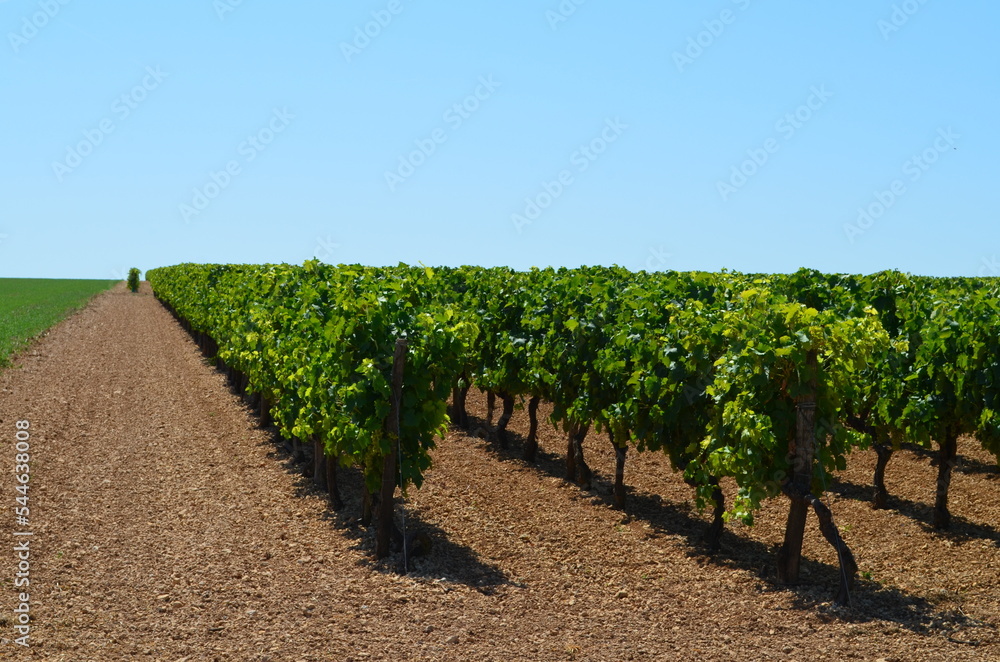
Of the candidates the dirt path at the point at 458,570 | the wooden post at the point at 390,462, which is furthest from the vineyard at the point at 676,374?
the dirt path at the point at 458,570

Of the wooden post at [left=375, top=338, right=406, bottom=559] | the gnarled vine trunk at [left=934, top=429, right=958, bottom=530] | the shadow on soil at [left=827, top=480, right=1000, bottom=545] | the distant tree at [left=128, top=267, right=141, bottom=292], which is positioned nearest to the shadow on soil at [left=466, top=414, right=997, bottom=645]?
the shadow on soil at [left=827, top=480, right=1000, bottom=545]

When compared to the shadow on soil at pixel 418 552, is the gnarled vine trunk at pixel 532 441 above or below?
above

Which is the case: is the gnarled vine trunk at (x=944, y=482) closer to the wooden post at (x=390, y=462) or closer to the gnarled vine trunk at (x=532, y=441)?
the gnarled vine trunk at (x=532, y=441)

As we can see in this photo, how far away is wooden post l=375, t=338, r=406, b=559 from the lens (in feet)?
32.4

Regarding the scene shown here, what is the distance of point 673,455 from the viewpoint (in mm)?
11719

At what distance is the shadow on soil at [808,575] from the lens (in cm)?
895

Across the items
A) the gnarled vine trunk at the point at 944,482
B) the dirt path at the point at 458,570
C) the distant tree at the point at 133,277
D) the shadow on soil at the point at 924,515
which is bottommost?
the dirt path at the point at 458,570

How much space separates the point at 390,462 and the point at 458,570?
1435mm

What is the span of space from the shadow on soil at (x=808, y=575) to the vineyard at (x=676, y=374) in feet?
0.77

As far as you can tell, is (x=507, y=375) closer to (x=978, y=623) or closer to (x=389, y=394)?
(x=389, y=394)

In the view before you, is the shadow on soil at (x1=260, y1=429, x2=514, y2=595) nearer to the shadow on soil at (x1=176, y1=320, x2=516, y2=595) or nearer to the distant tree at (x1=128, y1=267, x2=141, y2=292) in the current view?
the shadow on soil at (x1=176, y1=320, x2=516, y2=595)

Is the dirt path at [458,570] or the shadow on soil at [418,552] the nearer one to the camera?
the dirt path at [458,570]

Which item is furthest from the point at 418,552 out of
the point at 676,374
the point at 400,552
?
the point at 676,374

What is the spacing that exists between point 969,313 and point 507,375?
7654 millimetres
